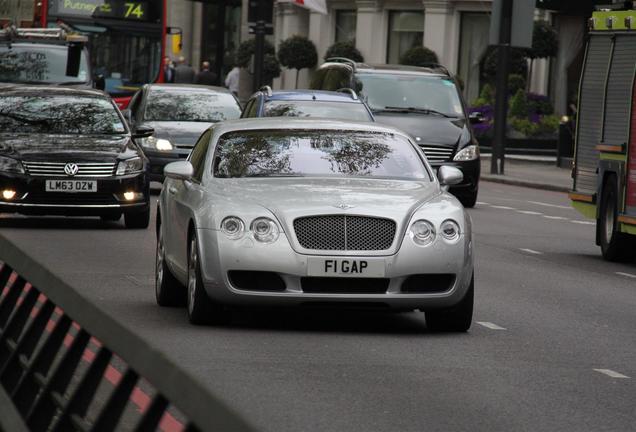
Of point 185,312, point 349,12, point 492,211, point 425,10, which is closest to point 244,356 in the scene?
point 185,312

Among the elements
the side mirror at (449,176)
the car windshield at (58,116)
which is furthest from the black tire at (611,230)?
the side mirror at (449,176)

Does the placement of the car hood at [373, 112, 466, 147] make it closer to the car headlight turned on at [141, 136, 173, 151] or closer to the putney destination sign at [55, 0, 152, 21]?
the car headlight turned on at [141, 136, 173, 151]

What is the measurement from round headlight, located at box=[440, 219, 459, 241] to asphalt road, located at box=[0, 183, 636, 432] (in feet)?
2.09

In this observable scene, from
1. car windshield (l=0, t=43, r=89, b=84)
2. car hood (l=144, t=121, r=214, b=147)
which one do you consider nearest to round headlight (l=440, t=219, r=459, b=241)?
car hood (l=144, t=121, r=214, b=147)

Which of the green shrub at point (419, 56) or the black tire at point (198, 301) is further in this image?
the green shrub at point (419, 56)

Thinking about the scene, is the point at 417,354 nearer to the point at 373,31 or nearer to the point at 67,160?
the point at 67,160

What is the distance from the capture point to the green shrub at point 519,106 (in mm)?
47000

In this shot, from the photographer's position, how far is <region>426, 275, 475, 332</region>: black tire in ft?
36.4

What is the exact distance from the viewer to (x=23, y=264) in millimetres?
5719

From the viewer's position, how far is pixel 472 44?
57094 millimetres

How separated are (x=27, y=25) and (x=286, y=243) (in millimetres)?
26059

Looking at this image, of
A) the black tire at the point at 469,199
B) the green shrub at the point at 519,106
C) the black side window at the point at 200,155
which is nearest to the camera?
the black side window at the point at 200,155

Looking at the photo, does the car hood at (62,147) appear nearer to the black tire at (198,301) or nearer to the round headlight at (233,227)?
the black tire at (198,301)

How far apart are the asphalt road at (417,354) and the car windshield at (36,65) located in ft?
Result: 43.6
